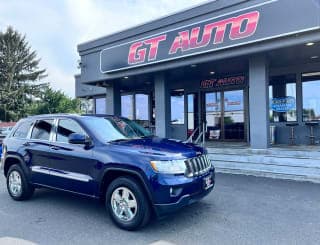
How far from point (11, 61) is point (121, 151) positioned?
4094 centimetres

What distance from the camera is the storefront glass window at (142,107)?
16.3m

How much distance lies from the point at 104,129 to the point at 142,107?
11.5 meters

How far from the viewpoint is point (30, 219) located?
4.79 metres

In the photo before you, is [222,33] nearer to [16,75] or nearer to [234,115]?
[234,115]

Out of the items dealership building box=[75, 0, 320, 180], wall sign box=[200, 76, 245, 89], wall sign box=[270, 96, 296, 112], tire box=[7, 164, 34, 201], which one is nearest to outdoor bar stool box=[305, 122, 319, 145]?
dealership building box=[75, 0, 320, 180]

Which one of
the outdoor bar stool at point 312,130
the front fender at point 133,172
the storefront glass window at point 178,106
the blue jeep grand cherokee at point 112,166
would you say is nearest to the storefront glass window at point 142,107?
the storefront glass window at point 178,106

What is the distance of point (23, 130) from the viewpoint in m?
6.10

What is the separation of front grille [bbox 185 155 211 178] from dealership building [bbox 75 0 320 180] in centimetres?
391

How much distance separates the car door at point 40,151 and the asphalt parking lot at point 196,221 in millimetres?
619

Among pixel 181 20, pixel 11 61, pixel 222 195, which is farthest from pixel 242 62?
pixel 11 61

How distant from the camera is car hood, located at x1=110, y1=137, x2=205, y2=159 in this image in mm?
4184

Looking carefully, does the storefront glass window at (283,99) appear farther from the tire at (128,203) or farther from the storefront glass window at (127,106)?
the tire at (128,203)

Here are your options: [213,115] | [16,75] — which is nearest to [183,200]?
[213,115]

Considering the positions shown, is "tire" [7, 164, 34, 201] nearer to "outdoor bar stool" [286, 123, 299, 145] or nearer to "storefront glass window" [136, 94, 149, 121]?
"outdoor bar stool" [286, 123, 299, 145]
